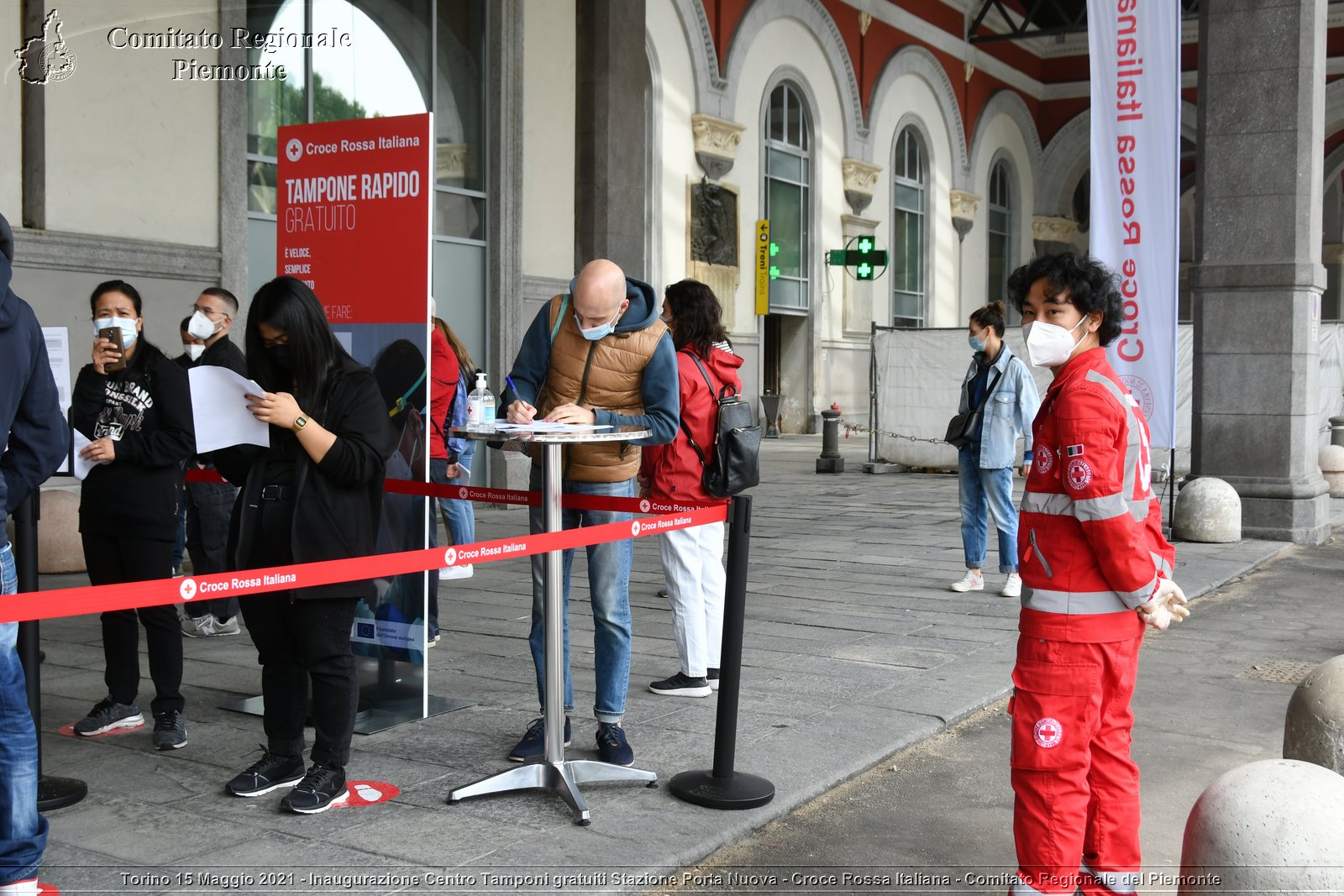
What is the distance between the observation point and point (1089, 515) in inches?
132

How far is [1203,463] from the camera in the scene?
11883mm

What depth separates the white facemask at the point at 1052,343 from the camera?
3535 millimetres

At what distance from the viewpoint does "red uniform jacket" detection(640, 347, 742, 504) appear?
591 cm

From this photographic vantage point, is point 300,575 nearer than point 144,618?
Yes

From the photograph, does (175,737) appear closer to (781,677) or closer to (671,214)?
(781,677)

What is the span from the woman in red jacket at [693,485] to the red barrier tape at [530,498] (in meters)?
0.55

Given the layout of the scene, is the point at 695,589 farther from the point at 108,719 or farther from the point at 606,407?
the point at 108,719

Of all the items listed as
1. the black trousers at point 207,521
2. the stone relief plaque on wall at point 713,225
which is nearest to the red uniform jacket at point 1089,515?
the black trousers at point 207,521

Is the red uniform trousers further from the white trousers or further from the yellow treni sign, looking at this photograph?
the yellow treni sign

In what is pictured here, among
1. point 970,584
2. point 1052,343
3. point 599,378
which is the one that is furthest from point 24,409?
point 970,584

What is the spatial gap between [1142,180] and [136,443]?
753 centimetres

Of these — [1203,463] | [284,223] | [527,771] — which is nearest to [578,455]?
[527,771]

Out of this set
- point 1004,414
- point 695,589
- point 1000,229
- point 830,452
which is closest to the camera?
point 695,589

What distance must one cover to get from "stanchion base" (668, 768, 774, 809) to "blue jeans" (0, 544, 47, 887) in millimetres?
2000
